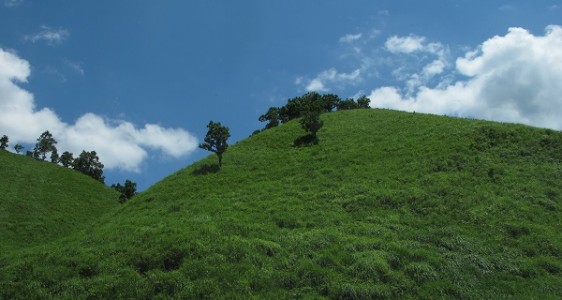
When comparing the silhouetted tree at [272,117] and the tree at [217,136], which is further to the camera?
the silhouetted tree at [272,117]

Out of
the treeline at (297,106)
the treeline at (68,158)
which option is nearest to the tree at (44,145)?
the treeline at (68,158)

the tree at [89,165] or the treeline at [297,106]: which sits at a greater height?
the treeline at [297,106]

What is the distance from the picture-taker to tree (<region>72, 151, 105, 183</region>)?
11900 centimetres

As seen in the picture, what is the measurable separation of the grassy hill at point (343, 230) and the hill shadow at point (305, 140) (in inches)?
189

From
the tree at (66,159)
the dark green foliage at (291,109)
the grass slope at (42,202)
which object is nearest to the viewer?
the grass slope at (42,202)

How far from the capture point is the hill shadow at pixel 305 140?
60.4 meters

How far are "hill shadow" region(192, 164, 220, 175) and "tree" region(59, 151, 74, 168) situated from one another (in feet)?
247

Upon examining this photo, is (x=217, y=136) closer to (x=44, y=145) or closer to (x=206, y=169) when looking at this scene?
(x=206, y=169)

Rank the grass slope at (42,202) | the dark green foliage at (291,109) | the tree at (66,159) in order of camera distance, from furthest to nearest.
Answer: the tree at (66,159) < the dark green foliage at (291,109) < the grass slope at (42,202)

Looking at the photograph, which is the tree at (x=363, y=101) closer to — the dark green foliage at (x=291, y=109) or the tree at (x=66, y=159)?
the dark green foliage at (x=291, y=109)

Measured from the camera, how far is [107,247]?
27.6 metres

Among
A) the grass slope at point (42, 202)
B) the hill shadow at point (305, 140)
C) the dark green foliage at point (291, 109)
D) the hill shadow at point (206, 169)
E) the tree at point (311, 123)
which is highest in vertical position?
the dark green foliage at point (291, 109)

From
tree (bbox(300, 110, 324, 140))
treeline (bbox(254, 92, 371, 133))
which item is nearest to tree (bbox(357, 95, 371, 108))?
treeline (bbox(254, 92, 371, 133))

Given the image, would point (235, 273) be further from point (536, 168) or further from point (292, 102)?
point (292, 102)
